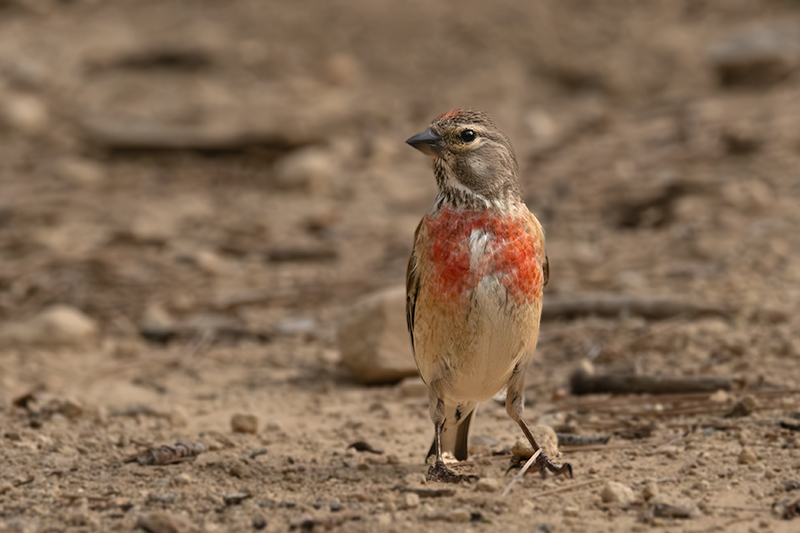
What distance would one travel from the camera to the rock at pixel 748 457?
4258 millimetres

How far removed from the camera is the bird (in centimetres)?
425

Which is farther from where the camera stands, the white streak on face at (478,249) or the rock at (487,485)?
the white streak on face at (478,249)

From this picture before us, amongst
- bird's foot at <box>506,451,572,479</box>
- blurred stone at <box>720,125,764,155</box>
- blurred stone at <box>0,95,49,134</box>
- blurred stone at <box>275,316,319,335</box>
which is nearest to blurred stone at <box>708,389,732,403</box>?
bird's foot at <box>506,451,572,479</box>

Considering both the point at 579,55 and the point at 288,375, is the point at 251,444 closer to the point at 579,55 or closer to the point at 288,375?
the point at 288,375

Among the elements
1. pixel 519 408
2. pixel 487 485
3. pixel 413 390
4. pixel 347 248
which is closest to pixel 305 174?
pixel 347 248

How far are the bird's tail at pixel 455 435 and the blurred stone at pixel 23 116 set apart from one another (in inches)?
334

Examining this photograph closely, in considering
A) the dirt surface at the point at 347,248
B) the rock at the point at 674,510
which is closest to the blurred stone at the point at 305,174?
the dirt surface at the point at 347,248

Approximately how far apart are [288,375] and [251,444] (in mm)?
1500

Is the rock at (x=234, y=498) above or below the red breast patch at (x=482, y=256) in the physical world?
below

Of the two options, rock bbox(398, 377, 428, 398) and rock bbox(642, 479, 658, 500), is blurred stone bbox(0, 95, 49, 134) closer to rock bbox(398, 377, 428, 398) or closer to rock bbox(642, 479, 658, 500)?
rock bbox(398, 377, 428, 398)

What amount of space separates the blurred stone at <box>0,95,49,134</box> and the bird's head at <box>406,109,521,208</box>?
8406 millimetres

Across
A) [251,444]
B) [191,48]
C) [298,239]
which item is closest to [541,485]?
[251,444]

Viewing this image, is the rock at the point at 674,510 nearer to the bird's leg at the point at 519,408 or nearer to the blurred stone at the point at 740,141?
the bird's leg at the point at 519,408

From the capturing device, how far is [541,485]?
417 centimetres
